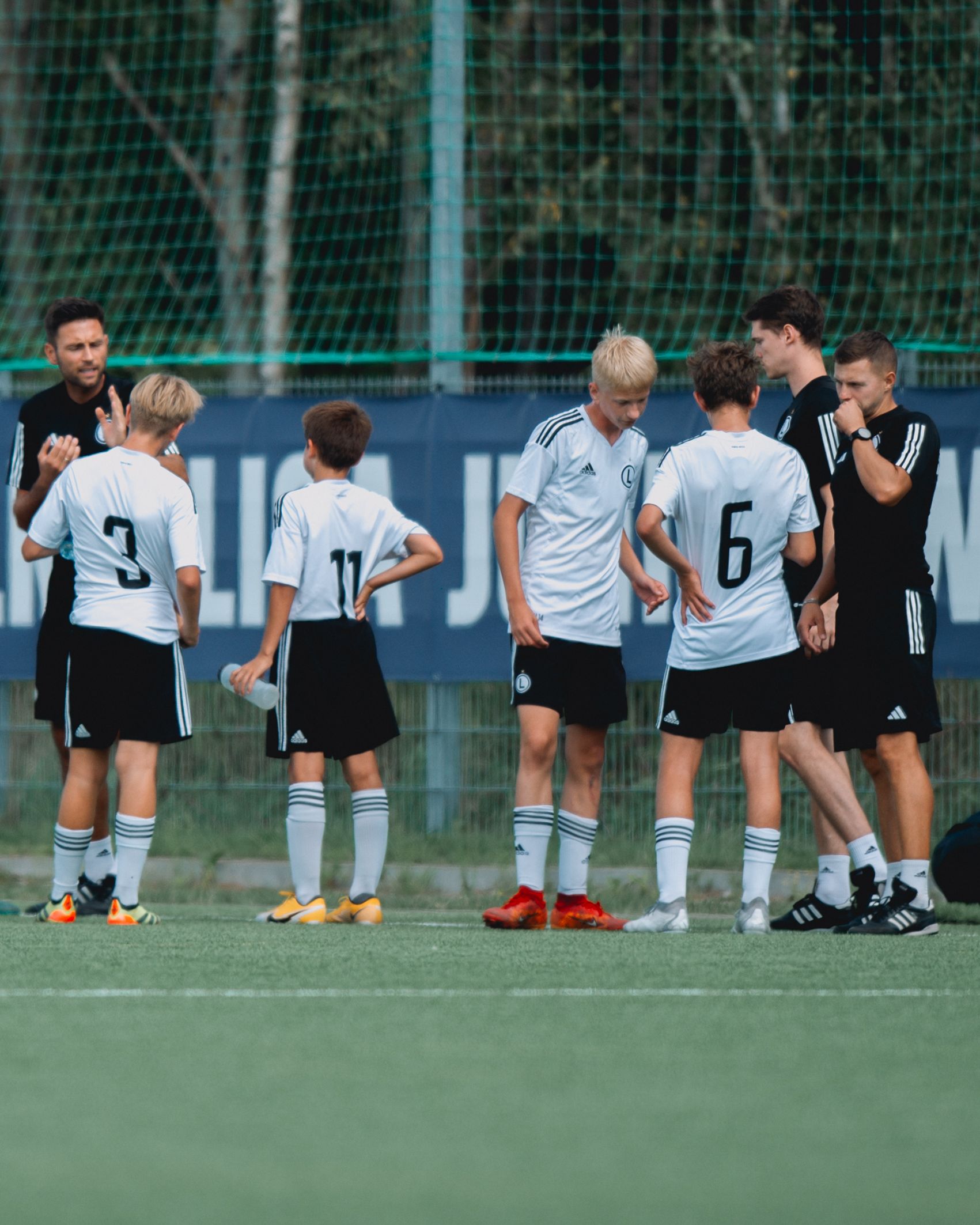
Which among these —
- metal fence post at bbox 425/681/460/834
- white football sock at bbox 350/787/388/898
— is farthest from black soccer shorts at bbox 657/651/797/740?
metal fence post at bbox 425/681/460/834

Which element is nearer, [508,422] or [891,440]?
[891,440]

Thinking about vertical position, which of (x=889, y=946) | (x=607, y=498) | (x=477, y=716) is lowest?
(x=889, y=946)

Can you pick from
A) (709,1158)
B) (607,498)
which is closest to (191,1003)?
(709,1158)

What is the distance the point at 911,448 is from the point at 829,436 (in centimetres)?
48

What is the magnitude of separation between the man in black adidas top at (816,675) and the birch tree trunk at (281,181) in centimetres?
514

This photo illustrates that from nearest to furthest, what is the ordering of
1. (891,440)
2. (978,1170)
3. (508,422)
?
(978,1170), (891,440), (508,422)

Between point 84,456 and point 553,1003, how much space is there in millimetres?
3067

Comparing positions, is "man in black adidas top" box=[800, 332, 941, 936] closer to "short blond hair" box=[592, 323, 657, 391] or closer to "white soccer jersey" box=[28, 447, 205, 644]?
"short blond hair" box=[592, 323, 657, 391]

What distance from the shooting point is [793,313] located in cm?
654

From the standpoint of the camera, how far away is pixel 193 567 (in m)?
6.33

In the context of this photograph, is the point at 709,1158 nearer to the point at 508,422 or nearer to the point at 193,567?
the point at 193,567

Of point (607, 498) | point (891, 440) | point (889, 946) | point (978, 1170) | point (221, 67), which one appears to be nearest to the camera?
point (978, 1170)

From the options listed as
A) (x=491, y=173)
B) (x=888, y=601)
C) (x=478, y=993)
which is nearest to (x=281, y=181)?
(x=491, y=173)

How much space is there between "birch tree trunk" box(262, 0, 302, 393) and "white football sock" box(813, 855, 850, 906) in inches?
224
